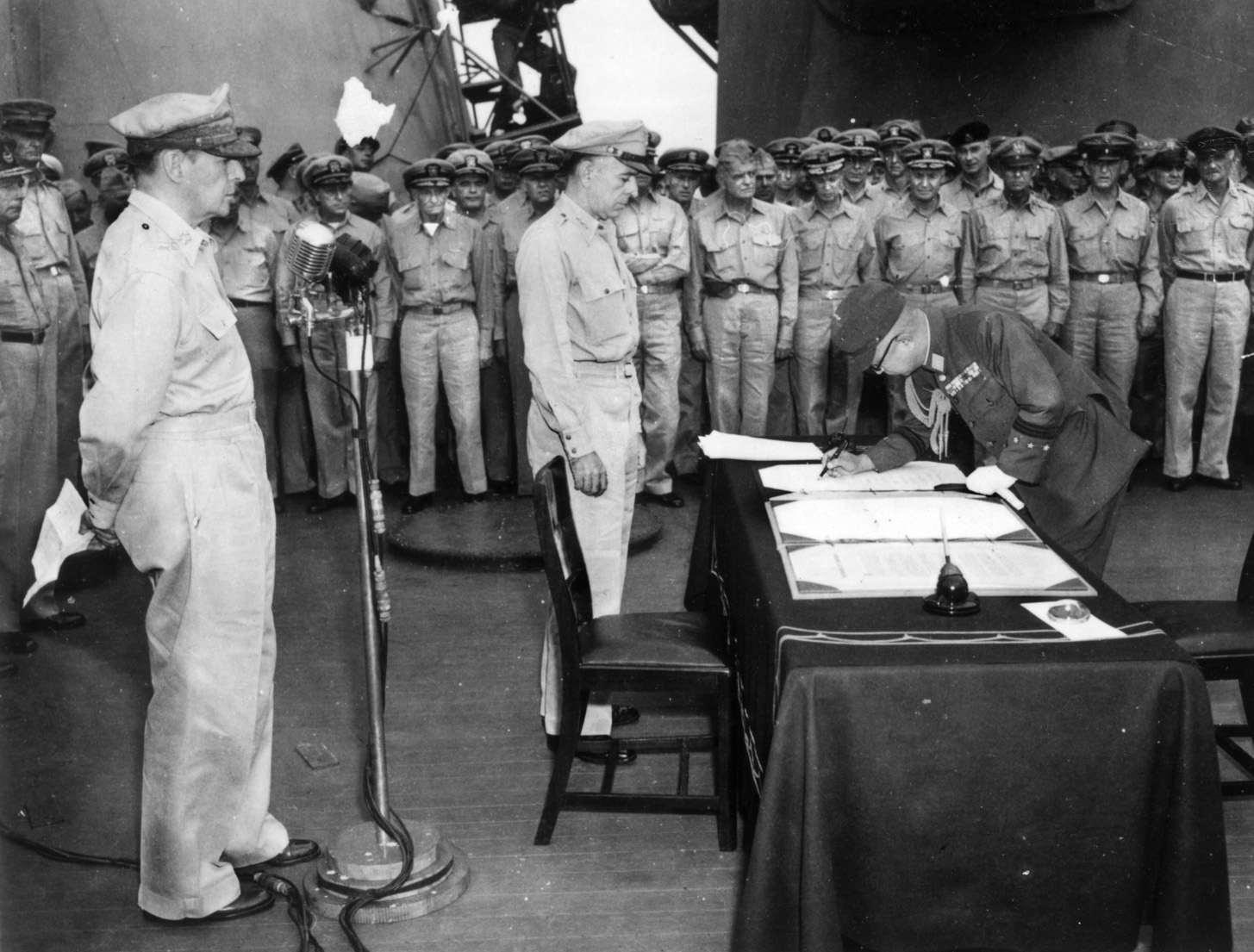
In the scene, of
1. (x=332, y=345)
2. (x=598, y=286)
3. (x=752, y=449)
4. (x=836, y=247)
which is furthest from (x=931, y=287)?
(x=598, y=286)

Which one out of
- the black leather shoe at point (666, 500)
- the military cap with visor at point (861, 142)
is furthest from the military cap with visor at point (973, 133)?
the black leather shoe at point (666, 500)

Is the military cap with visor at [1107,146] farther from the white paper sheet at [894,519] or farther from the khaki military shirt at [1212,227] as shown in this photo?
the white paper sheet at [894,519]

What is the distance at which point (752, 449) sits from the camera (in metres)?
3.59

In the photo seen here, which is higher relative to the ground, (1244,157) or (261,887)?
(1244,157)

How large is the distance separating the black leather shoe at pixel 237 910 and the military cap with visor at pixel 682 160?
551 centimetres

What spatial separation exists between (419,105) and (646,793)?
10.3m

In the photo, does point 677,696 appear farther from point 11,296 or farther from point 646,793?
point 11,296

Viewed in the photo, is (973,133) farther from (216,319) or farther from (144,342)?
(144,342)

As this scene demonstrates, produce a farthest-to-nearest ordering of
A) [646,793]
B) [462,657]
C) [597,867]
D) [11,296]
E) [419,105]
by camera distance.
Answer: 1. [419,105]
2. [11,296]
3. [462,657]
4. [646,793]
5. [597,867]

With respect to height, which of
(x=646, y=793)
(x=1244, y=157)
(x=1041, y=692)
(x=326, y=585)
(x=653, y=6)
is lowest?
(x=326, y=585)

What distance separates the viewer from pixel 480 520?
6.33 metres

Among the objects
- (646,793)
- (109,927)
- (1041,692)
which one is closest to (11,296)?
(109,927)

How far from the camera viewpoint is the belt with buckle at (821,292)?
722cm

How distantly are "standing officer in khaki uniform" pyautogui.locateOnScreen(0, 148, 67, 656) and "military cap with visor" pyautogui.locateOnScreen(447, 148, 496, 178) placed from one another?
2884 mm
